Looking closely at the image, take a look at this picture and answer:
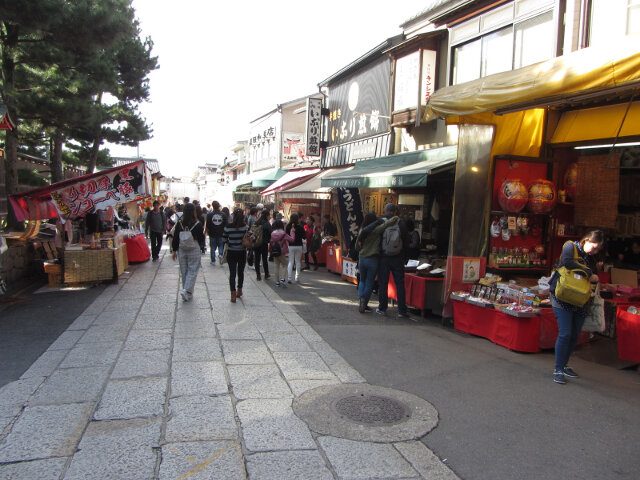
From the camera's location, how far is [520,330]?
5.87 metres

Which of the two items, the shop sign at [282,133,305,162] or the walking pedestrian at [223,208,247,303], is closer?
the walking pedestrian at [223,208,247,303]

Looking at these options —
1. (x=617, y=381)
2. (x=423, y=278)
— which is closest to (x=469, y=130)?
(x=423, y=278)

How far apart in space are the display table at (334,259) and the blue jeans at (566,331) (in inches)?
306

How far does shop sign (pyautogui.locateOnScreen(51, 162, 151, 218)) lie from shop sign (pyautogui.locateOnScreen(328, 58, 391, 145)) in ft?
21.3

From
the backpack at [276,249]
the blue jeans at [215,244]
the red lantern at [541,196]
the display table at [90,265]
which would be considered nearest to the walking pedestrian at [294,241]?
the backpack at [276,249]

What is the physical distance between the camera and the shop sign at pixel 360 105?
12945mm

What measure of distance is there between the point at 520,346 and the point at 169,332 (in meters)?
4.79

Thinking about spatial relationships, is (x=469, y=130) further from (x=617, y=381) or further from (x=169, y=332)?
(x=169, y=332)

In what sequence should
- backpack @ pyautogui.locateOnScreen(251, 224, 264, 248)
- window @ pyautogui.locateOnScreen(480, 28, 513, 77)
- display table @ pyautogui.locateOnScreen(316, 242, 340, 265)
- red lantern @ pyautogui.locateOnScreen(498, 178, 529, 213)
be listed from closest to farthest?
red lantern @ pyautogui.locateOnScreen(498, 178, 529, 213) → window @ pyautogui.locateOnScreen(480, 28, 513, 77) → backpack @ pyautogui.locateOnScreen(251, 224, 264, 248) → display table @ pyautogui.locateOnScreen(316, 242, 340, 265)

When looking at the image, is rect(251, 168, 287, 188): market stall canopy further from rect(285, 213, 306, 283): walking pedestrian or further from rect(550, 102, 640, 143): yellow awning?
rect(550, 102, 640, 143): yellow awning

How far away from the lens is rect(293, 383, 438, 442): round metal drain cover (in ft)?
12.0

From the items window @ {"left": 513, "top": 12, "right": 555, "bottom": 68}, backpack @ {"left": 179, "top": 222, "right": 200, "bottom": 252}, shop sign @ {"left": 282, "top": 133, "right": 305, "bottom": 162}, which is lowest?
backpack @ {"left": 179, "top": 222, "right": 200, "bottom": 252}

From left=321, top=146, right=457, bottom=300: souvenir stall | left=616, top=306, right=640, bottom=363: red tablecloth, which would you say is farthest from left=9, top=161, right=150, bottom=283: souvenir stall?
left=616, top=306, right=640, bottom=363: red tablecloth

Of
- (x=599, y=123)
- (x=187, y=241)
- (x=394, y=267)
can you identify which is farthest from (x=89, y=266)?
(x=599, y=123)
